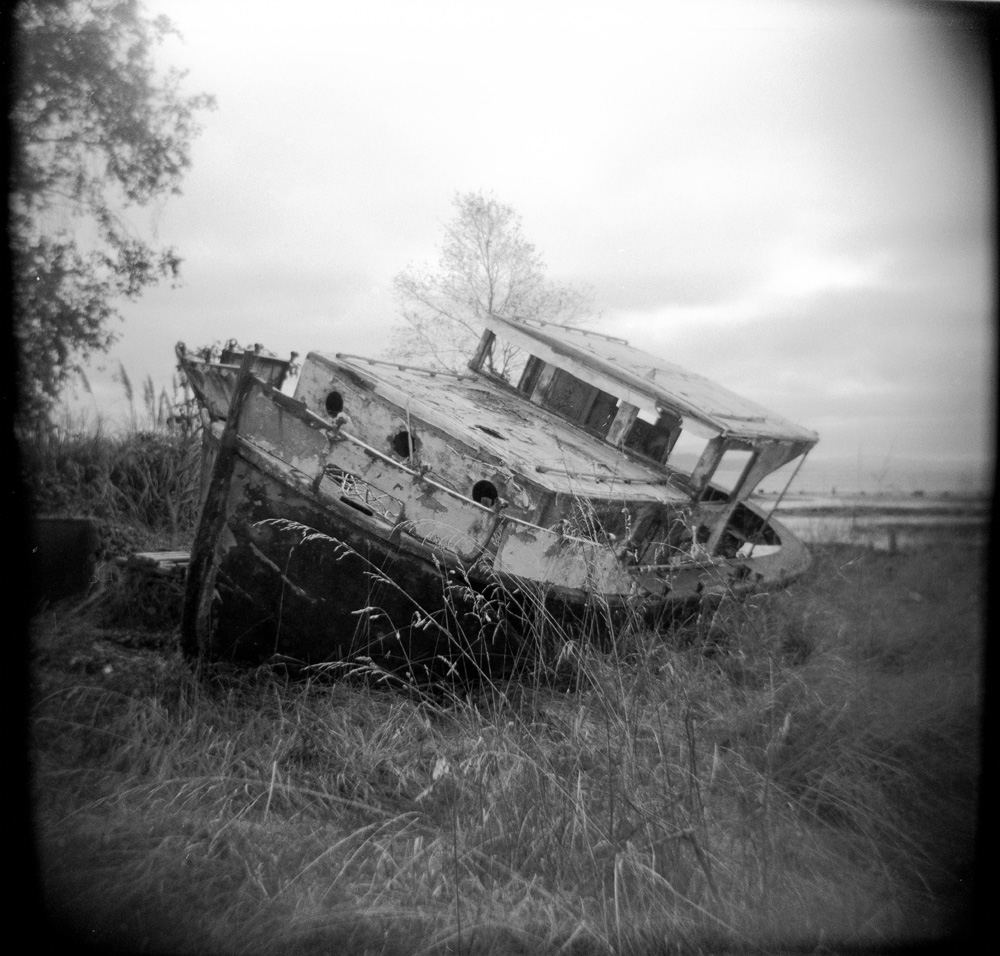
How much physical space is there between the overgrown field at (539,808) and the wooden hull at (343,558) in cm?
29

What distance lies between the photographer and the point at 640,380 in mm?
5184

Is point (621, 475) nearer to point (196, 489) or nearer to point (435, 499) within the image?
point (435, 499)

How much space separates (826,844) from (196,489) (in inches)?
212

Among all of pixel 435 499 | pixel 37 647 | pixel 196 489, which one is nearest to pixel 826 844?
pixel 435 499

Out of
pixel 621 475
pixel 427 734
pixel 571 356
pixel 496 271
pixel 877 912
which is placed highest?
pixel 496 271

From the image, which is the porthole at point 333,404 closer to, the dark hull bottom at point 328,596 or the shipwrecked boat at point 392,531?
the shipwrecked boat at point 392,531

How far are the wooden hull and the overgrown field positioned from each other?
0.29 m

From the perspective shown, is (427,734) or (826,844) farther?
(427,734)

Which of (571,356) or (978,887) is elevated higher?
(571,356)

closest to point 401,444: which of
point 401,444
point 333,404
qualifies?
point 401,444

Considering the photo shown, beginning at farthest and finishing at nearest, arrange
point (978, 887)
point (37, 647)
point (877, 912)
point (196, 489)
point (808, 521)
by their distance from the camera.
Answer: point (808, 521), point (196, 489), point (37, 647), point (978, 887), point (877, 912)

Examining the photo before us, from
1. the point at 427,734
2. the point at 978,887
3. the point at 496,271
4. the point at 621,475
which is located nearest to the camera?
the point at 978,887

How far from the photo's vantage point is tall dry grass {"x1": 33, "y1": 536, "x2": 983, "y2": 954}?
2.02m

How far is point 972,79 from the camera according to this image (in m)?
3.15
